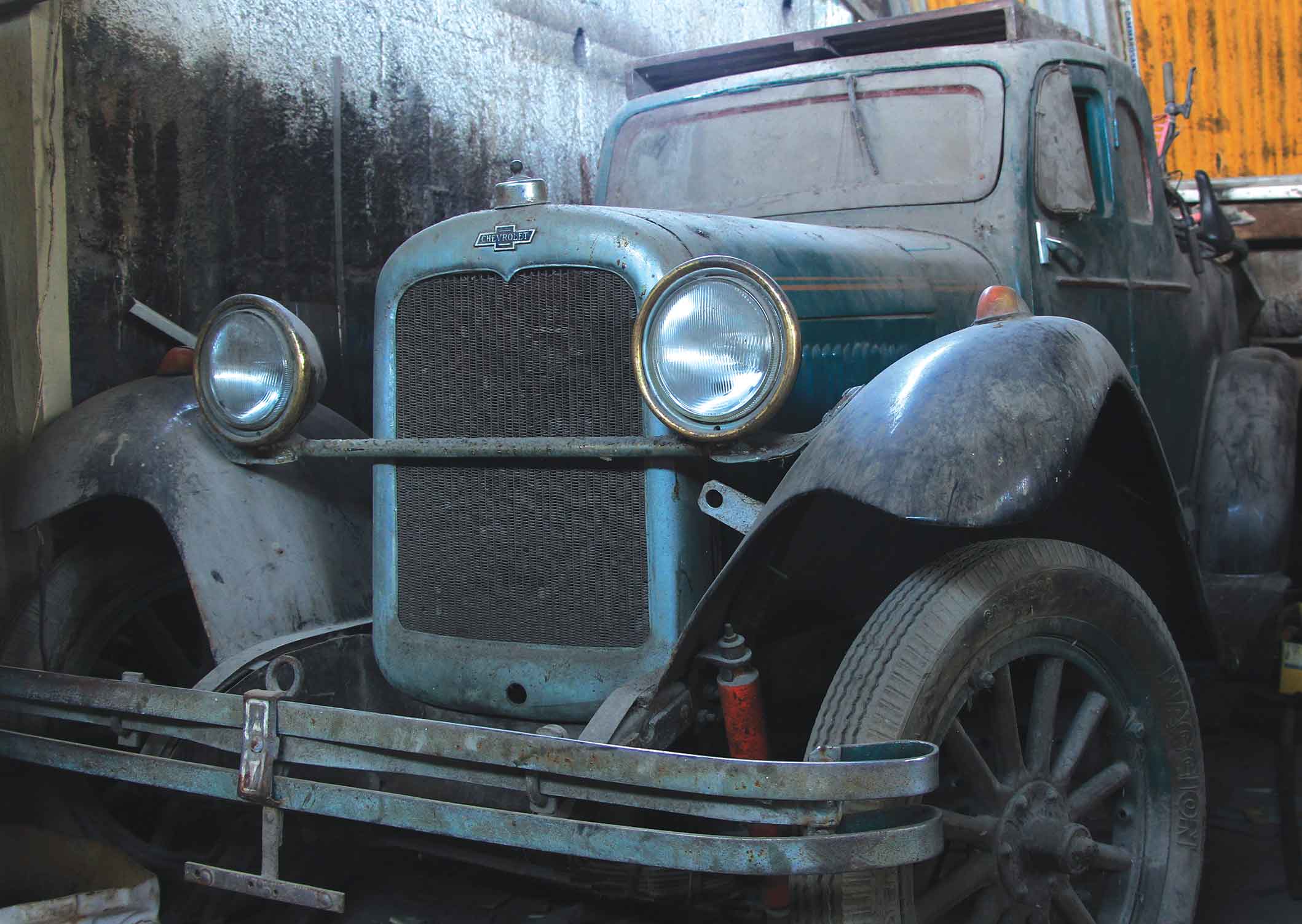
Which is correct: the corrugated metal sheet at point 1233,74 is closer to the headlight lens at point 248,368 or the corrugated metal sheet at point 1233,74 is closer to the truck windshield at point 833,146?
the truck windshield at point 833,146

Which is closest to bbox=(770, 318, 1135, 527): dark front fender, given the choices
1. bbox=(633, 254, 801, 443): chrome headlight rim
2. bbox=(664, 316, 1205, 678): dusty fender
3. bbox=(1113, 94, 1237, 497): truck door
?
bbox=(664, 316, 1205, 678): dusty fender

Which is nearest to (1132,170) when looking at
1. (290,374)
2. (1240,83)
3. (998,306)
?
(998,306)

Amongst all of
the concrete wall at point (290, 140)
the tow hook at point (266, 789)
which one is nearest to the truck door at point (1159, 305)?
the concrete wall at point (290, 140)

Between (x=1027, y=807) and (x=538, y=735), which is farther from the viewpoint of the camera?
(x=1027, y=807)

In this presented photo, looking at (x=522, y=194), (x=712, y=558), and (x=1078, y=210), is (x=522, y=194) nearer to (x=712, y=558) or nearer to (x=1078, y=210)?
(x=712, y=558)

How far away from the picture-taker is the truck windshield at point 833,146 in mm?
3371

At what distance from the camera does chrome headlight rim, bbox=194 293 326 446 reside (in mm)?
2762

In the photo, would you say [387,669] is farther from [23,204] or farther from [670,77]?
[670,77]

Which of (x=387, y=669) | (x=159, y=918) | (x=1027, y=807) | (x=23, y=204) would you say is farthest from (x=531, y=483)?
(x=23, y=204)

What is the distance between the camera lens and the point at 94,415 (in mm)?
3041

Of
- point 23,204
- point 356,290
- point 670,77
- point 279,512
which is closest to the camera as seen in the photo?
point 279,512

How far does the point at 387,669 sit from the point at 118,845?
2.92ft

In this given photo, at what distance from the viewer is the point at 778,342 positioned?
2193mm

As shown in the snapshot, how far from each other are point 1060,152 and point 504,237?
1.74 meters
